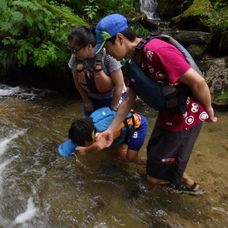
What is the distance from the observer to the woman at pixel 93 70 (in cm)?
280

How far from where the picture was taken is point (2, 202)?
8.76ft

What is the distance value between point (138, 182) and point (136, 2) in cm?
1003

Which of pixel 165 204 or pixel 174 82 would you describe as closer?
pixel 174 82

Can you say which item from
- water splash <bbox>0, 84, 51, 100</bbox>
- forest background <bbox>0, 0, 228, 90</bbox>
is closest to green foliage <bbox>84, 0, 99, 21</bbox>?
forest background <bbox>0, 0, 228, 90</bbox>

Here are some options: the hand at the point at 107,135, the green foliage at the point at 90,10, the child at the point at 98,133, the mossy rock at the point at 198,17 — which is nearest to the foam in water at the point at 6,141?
the child at the point at 98,133

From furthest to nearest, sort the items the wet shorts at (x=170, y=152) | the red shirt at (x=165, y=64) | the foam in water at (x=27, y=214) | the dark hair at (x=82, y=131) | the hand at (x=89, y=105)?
1. the hand at (x=89, y=105)
2. the dark hair at (x=82, y=131)
3. the foam in water at (x=27, y=214)
4. the wet shorts at (x=170, y=152)
5. the red shirt at (x=165, y=64)

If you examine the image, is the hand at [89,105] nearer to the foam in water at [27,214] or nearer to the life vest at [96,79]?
the life vest at [96,79]

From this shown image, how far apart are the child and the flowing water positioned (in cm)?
46

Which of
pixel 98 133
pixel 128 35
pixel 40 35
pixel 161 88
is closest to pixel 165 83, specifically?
pixel 161 88

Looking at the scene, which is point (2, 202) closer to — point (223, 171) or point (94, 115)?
point (94, 115)

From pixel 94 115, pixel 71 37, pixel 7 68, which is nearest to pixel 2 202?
pixel 94 115

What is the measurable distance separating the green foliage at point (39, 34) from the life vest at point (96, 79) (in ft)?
7.14

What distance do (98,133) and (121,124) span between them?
34cm

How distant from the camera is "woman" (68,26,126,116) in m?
2.80
